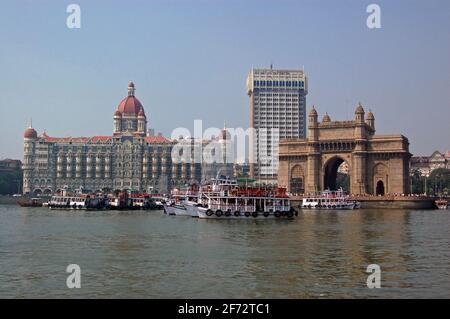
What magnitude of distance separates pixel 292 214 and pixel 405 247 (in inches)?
1141

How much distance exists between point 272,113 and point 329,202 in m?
91.2

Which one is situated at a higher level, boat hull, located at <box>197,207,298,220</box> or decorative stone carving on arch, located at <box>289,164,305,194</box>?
decorative stone carving on arch, located at <box>289,164,305,194</box>

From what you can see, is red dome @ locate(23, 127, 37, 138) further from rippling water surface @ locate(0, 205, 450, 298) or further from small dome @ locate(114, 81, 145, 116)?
rippling water surface @ locate(0, 205, 450, 298)

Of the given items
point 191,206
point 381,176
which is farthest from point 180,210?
point 381,176

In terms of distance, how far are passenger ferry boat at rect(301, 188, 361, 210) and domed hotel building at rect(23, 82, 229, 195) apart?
5731 cm

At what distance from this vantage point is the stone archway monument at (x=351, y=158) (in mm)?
107250

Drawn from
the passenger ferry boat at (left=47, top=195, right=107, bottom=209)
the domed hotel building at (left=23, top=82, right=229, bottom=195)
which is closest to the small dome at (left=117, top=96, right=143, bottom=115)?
the domed hotel building at (left=23, top=82, right=229, bottom=195)

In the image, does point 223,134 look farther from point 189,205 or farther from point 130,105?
point 189,205

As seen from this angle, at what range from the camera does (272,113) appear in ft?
613

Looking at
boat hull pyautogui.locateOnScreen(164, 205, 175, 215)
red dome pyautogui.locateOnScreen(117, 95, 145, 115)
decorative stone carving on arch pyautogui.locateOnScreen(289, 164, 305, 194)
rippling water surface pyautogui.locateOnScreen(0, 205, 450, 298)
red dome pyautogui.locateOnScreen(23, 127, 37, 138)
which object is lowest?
rippling water surface pyautogui.locateOnScreen(0, 205, 450, 298)

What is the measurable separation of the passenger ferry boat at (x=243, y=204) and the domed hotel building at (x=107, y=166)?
8946cm

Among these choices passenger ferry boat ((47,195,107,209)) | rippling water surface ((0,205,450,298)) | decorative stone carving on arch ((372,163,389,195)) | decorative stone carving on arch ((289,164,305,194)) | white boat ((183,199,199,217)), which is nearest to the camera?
rippling water surface ((0,205,450,298))

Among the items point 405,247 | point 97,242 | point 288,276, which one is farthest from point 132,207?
point 288,276

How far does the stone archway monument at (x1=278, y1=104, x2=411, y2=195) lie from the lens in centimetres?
10725
